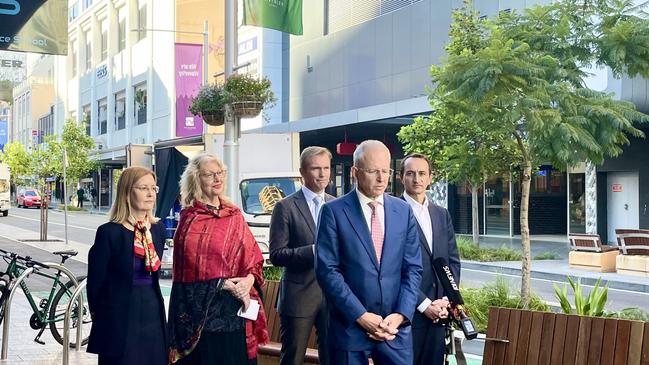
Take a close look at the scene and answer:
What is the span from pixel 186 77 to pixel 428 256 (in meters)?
35.8

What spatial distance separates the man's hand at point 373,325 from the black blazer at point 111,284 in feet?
5.20

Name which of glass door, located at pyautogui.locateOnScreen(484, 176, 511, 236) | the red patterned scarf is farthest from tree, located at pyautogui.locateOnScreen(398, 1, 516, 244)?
the red patterned scarf

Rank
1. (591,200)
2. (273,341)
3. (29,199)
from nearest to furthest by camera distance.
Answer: (273,341) → (591,200) → (29,199)

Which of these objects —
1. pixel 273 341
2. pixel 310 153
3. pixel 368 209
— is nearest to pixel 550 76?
pixel 273 341

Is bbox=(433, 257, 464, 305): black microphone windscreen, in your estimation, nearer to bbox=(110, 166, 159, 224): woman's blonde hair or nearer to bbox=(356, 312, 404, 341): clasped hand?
bbox=(356, 312, 404, 341): clasped hand

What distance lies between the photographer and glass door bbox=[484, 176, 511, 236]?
36406 millimetres

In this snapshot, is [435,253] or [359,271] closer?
[359,271]

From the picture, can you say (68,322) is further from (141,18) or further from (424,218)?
(141,18)

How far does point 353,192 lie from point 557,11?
33.1ft

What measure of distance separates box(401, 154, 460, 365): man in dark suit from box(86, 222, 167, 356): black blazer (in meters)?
1.81

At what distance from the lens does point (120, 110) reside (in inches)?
2899

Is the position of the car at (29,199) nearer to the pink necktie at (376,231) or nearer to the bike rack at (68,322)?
the bike rack at (68,322)

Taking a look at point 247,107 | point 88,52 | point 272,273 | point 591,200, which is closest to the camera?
point 272,273

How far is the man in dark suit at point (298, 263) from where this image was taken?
6.22 meters
